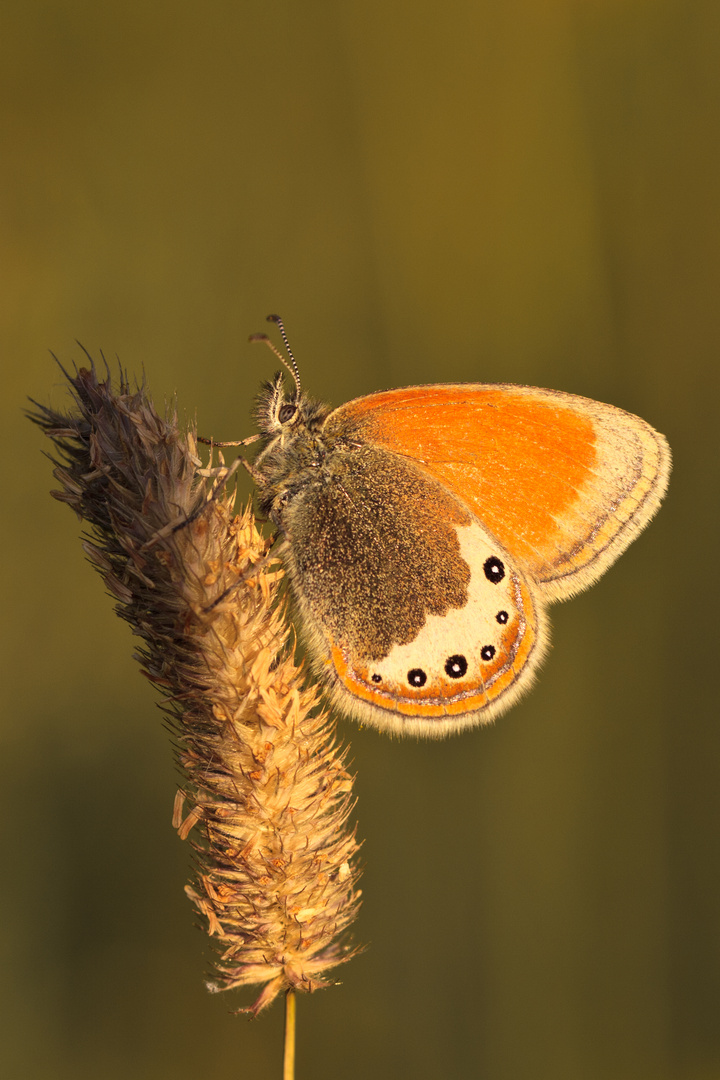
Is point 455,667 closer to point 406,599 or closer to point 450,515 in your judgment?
point 406,599

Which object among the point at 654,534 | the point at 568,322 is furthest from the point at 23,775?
the point at 568,322

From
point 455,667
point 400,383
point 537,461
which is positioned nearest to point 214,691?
point 455,667

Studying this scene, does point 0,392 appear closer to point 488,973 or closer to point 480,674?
point 480,674

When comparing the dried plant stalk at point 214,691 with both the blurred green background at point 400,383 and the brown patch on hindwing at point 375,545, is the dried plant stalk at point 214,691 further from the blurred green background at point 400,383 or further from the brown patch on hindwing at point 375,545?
the blurred green background at point 400,383

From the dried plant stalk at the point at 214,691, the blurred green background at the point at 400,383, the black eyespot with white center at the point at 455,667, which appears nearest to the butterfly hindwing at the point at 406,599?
the black eyespot with white center at the point at 455,667

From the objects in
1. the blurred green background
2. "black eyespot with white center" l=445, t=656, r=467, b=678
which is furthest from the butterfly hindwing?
the blurred green background
